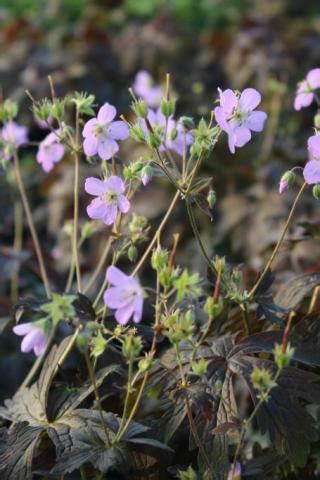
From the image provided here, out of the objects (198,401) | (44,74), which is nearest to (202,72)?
(44,74)

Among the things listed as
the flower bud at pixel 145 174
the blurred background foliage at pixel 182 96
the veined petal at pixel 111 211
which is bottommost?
the blurred background foliage at pixel 182 96

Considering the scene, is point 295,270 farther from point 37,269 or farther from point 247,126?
point 247,126

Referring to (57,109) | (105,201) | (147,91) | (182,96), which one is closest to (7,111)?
(57,109)

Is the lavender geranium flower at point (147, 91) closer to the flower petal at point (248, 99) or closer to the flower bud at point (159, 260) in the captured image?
the flower petal at point (248, 99)

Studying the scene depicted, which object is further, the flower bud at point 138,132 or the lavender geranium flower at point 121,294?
the flower bud at point 138,132

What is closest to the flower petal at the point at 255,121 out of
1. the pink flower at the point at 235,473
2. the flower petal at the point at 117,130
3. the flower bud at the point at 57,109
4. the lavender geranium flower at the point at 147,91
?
the flower petal at the point at 117,130

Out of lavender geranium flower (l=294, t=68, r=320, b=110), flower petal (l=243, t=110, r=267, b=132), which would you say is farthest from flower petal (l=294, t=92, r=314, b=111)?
flower petal (l=243, t=110, r=267, b=132)

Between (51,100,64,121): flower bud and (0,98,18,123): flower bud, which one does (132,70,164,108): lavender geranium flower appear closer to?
(0,98,18,123): flower bud

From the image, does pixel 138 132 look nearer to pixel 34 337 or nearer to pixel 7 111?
pixel 34 337
